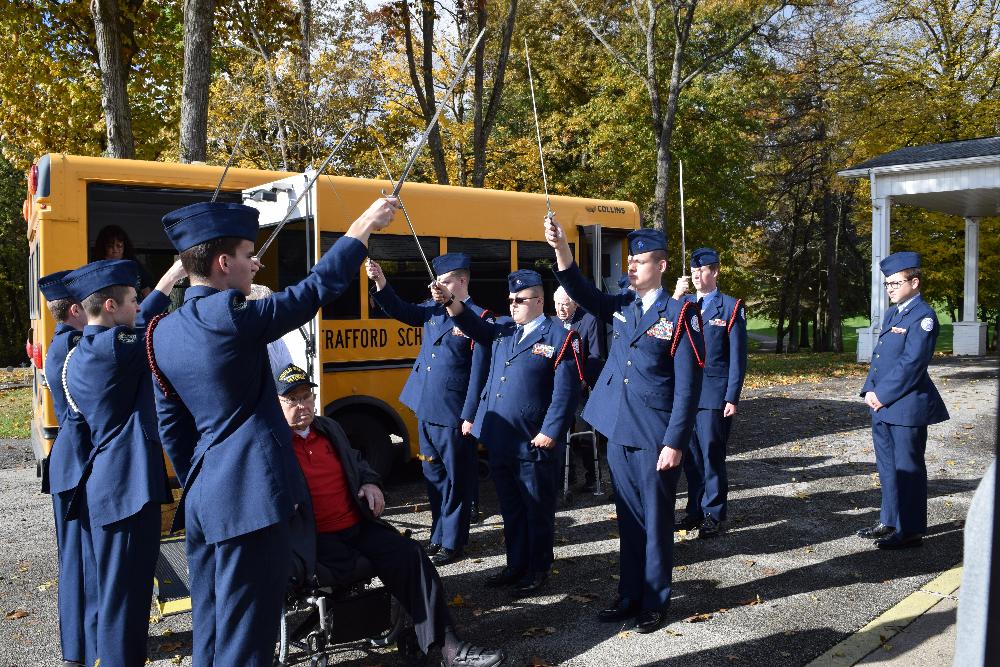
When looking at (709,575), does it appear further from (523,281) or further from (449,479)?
(523,281)

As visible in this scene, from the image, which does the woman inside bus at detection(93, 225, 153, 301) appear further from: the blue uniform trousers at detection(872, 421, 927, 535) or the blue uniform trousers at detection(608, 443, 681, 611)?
the blue uniform trousers at detection(872, 421, 927, 535)

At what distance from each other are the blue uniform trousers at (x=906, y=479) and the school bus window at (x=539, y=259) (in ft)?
13.1

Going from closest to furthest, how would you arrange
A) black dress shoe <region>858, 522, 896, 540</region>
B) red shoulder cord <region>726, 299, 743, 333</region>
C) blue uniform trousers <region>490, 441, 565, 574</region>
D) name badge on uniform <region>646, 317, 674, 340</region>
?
1. name badge on uniform <region>646, 317, 674, 340</region>
2. blue uniform trousers <region>490, 441, 565, 574</region>
3. black dress shoe <region>858, 522, 896, 540</region>
4. red shoulder cord <region>726, 299, 743, 333</region>

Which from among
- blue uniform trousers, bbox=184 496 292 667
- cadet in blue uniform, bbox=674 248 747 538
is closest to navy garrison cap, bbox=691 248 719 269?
cadet in blue uniform, bbox=674 248 747 538

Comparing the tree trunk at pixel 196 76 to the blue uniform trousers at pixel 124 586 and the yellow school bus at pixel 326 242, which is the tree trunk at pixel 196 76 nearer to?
the yellow school bus at pixel 326 242

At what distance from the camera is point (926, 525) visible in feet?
20.5

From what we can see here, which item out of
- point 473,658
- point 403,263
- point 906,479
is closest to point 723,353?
point 906,479

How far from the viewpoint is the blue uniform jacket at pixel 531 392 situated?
5305 millimetres

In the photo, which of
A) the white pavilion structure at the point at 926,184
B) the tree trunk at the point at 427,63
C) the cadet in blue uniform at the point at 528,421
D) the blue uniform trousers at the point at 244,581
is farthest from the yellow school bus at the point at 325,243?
the white pavilion structure at the point at 926,184

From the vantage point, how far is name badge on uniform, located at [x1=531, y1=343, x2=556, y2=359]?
5.44 m

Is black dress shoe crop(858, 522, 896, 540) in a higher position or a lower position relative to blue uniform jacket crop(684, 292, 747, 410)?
lower

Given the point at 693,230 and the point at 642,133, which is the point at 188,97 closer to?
the point at 642,133

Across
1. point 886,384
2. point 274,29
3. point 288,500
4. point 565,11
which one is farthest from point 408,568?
point 565,11

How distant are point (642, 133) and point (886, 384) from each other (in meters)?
20.2
